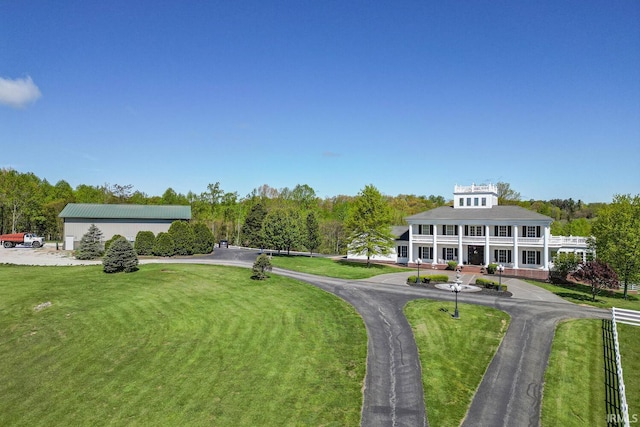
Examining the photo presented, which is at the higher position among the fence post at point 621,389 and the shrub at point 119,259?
the shrub at point 119,259

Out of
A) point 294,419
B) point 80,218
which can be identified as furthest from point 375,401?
point 80,218

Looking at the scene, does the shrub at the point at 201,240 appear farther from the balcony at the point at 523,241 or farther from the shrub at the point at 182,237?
the balcony at the point at 523,241

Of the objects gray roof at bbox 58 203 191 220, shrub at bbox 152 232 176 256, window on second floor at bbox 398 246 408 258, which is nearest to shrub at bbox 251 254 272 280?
shrub at bbox 152 232 176 256

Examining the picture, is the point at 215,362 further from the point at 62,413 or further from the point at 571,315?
the point at 571,315

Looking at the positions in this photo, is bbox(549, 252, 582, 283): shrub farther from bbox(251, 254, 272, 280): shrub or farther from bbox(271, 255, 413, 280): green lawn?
bbox(251, 254, 272, 280): shrub

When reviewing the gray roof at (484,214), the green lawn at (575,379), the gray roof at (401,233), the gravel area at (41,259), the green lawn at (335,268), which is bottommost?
the green lawn at (575,379)

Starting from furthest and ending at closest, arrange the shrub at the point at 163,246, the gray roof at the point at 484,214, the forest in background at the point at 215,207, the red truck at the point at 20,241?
the forest in background at the point at 215,207
the red truck at the point at 20,241
the shrub at the point at 163,246
the gray roof at the point at 484,214

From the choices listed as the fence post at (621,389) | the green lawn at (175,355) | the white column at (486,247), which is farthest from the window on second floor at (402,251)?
the fence post at (621,389)
